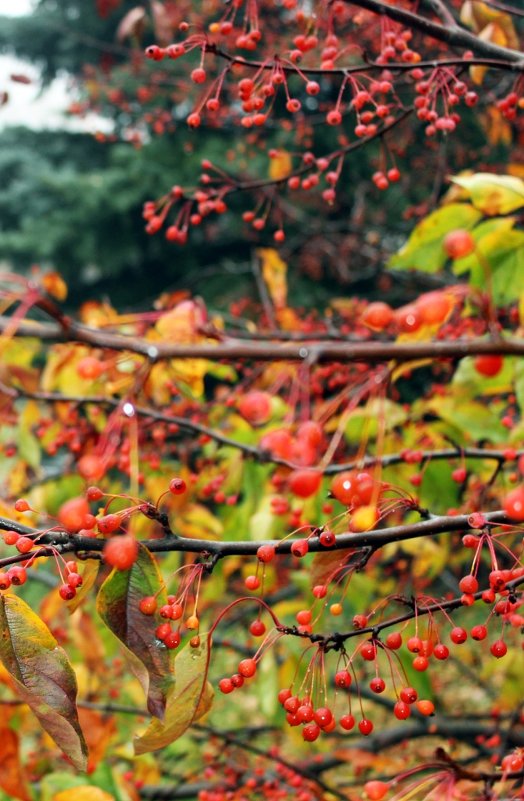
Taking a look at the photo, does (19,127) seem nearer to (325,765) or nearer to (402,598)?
(325,765)

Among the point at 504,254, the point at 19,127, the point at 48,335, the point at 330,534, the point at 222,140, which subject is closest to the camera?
the point at 48,335

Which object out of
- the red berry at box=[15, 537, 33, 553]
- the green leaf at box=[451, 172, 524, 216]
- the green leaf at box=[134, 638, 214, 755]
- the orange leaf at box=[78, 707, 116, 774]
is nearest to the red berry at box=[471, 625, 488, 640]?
the green leaf at box=[134, 638, 214, 755]

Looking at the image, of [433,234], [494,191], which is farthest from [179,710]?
[433,234]

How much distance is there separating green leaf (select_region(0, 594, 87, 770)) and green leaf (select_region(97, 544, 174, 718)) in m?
0.08

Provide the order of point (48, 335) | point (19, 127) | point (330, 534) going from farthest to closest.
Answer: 1. point (19, 127)
2. point (330, 534)
3. point (48, 335)

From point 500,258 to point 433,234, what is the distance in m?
0.17

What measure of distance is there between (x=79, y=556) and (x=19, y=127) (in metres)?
10.0

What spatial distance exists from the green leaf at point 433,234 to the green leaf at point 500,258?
0.05m

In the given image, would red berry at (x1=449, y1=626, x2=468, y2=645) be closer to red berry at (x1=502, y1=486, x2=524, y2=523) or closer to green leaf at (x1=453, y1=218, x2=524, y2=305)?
red berry at (x1=502, y1=486, x2=524, y2=523)

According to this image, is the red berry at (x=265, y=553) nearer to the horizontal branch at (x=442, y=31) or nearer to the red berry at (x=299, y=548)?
the red berry at (x=299, y=548)

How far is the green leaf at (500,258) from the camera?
5.64 feet

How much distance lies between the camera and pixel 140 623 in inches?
37.6

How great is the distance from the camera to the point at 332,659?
12.3 ft

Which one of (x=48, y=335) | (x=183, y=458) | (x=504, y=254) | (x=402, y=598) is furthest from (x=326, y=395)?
(x=48, y=335)
